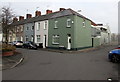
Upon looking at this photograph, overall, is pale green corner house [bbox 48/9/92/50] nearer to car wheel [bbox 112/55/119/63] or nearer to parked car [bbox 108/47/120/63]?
parked car [bbox 108/47/120/63]

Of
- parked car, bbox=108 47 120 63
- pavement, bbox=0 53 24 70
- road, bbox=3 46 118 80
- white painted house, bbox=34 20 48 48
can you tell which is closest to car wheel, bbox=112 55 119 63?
parked car, bbox=108 47 120 63

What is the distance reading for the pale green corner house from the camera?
25500 millimetres

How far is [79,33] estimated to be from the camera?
Result: 26844 millimetres

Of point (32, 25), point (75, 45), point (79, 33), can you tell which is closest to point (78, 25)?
point (79, 33)

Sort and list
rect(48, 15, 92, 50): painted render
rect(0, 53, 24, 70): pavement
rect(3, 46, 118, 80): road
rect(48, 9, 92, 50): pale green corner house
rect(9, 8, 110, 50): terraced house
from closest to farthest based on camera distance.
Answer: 1. rect(3, 46, 118, 80): road
2. rect(0, 53, 24, 70): pavement
3. rect(48, 15, 92, 50): painted render
4. rect(48, 9, 92, 50): pale green corner house
5. rect(9, 8, 110, 50): terraced house

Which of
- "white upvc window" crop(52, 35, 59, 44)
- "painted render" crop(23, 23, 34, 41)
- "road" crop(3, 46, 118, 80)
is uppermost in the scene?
"painted render" crop(23, 23, 34, 41)

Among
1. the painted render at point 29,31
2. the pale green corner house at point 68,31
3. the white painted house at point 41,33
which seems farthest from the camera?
the painted render at point 29,31

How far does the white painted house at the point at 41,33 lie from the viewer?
99.6 ft

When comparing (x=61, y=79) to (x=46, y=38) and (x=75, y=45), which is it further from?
(x=46, y=38)

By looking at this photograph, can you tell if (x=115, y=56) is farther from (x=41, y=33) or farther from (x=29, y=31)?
(x=29, y=31)

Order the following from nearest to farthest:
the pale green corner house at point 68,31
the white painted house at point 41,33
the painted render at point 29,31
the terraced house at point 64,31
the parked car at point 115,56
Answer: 1. the parked car at point 115,56
2. the pale green corner house at point 68,31
3. the terraced house at point 64,31
4. the white painted house at point 41,33
5. the painted render at point 29,31

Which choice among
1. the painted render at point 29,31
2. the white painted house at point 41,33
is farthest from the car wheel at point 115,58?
the painted render at point 29,31

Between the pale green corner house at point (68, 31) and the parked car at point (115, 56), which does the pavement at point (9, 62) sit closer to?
the parked car at point (115, 56)

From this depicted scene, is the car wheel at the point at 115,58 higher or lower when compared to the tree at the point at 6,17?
lower
